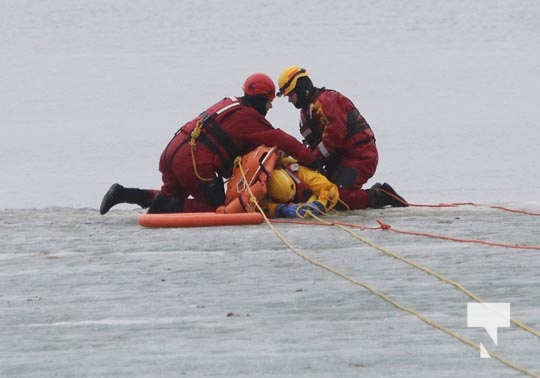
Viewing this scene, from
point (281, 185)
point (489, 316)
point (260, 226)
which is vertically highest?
point (281, 185)

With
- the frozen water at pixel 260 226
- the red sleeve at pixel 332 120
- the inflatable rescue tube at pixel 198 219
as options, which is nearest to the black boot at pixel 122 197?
the frozen water at pixel 260 226

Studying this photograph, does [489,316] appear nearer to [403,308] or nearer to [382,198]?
[403,308]

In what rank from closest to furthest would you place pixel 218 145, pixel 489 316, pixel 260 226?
pixel 489 316 < pixel 260 226 < pixel 218 145

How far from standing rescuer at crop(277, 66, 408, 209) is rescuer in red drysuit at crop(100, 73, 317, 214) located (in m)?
0.19

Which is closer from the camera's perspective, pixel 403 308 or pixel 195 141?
pixel 403 308

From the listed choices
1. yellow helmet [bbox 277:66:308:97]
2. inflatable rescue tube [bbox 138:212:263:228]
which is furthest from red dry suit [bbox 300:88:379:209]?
inflatable rescue tube [bbox 138:212:263:228]

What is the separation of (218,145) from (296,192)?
521 millimetres

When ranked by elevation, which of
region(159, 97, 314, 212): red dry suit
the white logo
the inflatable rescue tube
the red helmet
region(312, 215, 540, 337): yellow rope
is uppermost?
the red helmet

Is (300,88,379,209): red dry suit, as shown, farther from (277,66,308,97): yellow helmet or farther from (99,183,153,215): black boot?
(99,183,153,215): black boot

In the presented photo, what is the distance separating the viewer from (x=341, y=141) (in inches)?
332

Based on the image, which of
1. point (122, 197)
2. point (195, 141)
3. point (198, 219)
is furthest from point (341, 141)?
point (122, 197)

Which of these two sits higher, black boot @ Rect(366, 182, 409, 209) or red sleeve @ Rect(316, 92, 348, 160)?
red sleeve @ Rect(316, 92, 348, 160)

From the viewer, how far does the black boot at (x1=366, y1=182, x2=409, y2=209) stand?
28.7 feet

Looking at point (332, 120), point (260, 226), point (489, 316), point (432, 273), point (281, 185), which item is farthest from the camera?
point (332, 120)
